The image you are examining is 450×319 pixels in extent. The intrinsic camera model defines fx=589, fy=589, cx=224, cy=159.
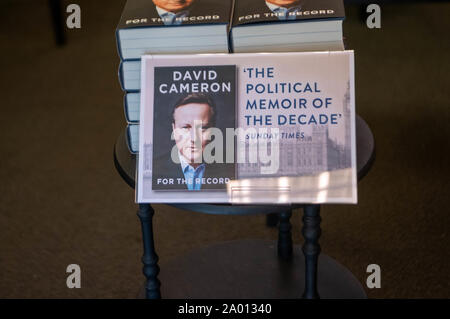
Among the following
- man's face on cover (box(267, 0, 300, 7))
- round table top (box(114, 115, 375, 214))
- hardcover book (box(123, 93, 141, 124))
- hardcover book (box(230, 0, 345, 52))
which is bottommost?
round table top (box(114, 115, 375, 214))

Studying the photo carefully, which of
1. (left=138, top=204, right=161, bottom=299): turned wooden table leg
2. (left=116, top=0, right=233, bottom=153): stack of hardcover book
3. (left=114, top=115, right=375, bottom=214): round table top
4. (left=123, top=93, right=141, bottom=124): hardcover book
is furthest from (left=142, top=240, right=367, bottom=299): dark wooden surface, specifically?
(left=116, top=0, right=233, bottom=153): stack of hardcover book

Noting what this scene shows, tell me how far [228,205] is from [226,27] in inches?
11.9

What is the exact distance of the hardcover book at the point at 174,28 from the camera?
3.21 ft

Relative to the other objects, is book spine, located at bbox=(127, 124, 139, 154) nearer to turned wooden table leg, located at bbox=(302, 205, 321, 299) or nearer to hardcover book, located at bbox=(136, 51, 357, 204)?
hardcover book, located at bbox=(136, 51, 357, 204)

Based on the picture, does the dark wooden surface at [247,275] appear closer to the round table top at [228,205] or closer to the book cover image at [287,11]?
the round table top at [228,205]

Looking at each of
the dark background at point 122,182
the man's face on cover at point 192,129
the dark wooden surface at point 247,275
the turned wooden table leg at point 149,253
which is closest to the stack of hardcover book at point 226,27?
the man's face on cover at point 192,129

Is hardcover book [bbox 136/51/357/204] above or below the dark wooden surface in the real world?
above

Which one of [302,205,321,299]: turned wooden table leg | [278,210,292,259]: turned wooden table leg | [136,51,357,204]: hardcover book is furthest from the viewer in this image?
[278,210,292,259]: turned wooden table leg

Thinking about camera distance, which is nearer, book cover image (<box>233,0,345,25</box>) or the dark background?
book cover image (<box>233,0,345,25</box>)

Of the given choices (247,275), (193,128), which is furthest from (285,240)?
(193,128)

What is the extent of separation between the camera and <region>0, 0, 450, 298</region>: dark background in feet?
5.68

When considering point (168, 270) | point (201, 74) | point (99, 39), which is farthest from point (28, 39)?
point (201, 74)

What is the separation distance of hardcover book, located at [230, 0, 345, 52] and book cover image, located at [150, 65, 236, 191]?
6 cm
